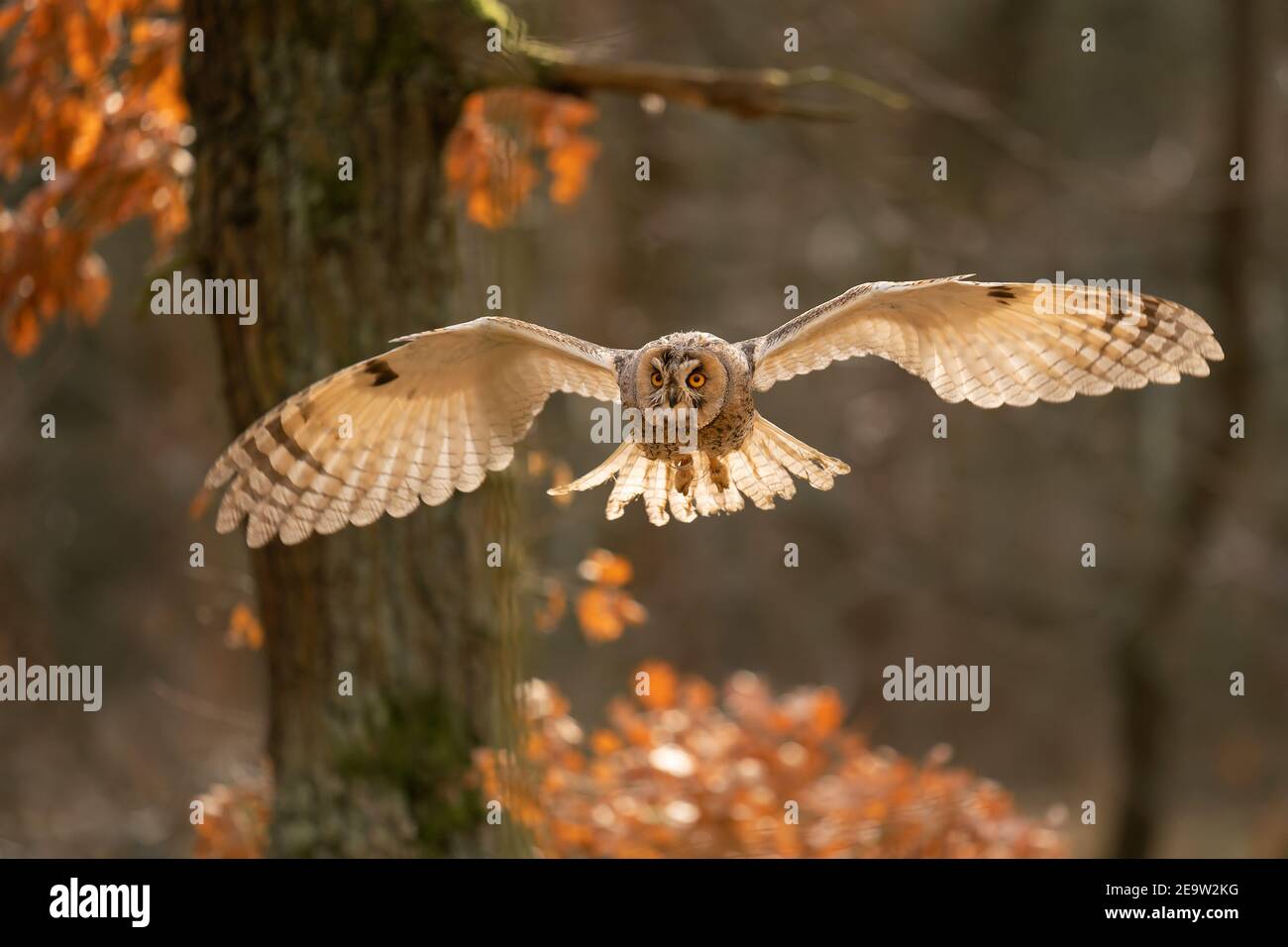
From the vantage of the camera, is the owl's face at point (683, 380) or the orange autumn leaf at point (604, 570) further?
the orange autumn leaf at point (604, 570)

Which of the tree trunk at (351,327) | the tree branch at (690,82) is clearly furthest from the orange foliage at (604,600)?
the tree branch at (690,82)

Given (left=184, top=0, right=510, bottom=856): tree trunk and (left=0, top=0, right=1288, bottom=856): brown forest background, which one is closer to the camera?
(left=184, top=0, right=510, bottom=856): tree trunk

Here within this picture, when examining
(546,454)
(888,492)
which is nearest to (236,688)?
(888,492)

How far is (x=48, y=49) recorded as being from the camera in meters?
4.96

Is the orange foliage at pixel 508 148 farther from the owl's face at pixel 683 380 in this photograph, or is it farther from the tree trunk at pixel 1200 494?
the tree trunk at pixel 1200 494

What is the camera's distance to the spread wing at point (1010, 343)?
2.88 m

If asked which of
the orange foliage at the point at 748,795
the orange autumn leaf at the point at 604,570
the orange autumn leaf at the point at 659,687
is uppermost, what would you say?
the orange autumn leaf at the point at 604,570

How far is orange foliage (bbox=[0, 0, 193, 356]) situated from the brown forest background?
6.64 m

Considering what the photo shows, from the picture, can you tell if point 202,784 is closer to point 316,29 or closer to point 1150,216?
point 316,29

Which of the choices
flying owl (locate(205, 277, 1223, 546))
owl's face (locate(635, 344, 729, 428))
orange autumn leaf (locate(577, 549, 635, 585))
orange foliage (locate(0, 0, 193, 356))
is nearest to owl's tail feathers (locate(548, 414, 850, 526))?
flying owl (locate(205, 277, 1223, 546))

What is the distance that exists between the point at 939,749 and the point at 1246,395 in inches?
246

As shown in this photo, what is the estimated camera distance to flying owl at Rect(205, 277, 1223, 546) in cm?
279

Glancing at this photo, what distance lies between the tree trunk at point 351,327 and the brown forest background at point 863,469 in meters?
6.93

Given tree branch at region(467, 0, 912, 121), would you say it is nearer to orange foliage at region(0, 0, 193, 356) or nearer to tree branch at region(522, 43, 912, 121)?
tree branch at region(522, 43, 912, 121)
